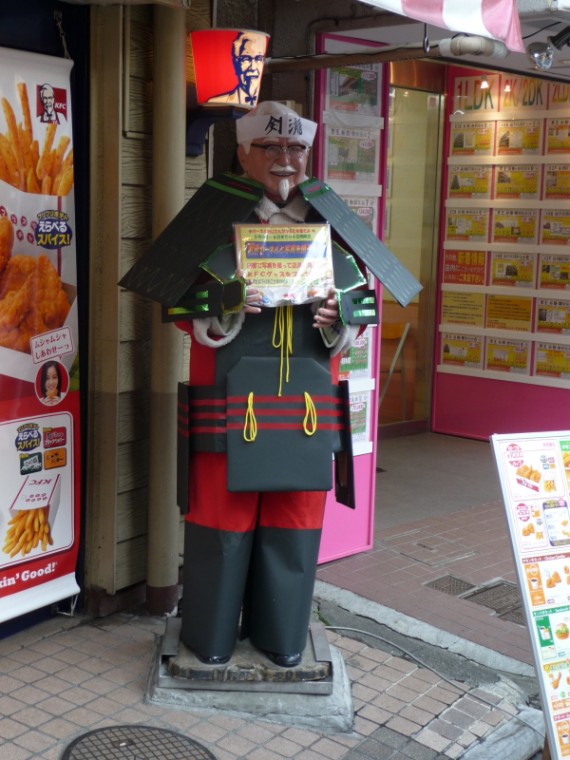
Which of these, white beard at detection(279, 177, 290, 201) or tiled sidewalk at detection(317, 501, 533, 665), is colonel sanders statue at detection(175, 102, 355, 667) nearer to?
white beard at detection(279, 177, 290, 201)

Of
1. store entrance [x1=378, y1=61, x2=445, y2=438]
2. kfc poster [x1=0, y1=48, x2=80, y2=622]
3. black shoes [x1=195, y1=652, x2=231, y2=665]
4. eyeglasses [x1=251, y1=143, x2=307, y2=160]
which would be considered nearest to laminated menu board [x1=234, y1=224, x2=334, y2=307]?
eyeglasses [x1=251, y1=143, x2=307, y2=160]

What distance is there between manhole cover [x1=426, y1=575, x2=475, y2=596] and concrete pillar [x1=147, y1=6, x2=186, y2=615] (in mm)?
1445

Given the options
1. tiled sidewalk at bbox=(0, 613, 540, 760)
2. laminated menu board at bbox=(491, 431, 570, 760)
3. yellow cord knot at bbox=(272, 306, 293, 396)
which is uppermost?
yellow cord knot at bbox=(272, 306, 293, 396)

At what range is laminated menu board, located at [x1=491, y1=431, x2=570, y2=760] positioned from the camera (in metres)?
3.60

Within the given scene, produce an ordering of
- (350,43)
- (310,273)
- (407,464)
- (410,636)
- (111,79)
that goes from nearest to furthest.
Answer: (310,273) → (111,79) → (410,636) → (350,43) → (407,464)

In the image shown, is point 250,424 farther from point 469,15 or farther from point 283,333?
point 469,15

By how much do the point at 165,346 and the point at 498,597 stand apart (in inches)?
87.1

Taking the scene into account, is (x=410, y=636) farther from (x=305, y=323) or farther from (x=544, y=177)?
(x=544, y=177)

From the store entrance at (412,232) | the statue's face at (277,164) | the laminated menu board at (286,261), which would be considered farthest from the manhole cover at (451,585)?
the store entrance at (412,232)

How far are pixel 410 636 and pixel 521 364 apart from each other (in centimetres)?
399

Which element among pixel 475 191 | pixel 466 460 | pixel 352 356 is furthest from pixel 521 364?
pixel 352 356

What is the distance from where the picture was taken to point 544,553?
12.0 ft

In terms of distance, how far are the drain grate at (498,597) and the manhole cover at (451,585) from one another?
0.21 feet

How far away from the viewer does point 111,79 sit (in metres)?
4.54
